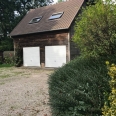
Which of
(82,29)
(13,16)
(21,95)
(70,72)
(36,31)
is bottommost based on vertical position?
(21,95)

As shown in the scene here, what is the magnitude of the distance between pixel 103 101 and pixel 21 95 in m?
4.73

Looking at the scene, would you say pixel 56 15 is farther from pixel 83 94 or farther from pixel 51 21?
pixel 83 94

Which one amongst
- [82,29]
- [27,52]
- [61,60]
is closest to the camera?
[82,29]

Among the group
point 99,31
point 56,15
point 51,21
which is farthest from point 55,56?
point 99,31

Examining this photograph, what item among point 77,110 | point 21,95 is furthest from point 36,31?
point 77,110

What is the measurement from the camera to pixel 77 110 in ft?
9.46

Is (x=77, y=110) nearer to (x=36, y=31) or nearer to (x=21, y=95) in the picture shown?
(x=21, y=95)

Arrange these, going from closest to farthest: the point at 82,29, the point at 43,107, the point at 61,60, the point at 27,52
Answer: the point at 82,29, the point at 43,107, the point at 61,60, the point at 27,52

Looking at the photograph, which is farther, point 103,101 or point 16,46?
point 16,46

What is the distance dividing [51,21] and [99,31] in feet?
41.6

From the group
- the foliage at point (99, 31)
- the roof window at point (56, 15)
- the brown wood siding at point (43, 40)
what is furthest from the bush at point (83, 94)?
the roof window at point (56, 15)

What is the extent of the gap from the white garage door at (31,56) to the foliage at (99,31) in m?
12.8

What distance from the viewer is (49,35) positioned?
15805mm

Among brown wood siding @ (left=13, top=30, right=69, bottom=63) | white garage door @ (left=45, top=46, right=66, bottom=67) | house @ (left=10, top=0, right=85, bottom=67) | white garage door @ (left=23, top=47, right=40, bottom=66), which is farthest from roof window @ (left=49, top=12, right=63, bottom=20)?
white garage door @ (left=23, top=47, right=40, bottom=66)
